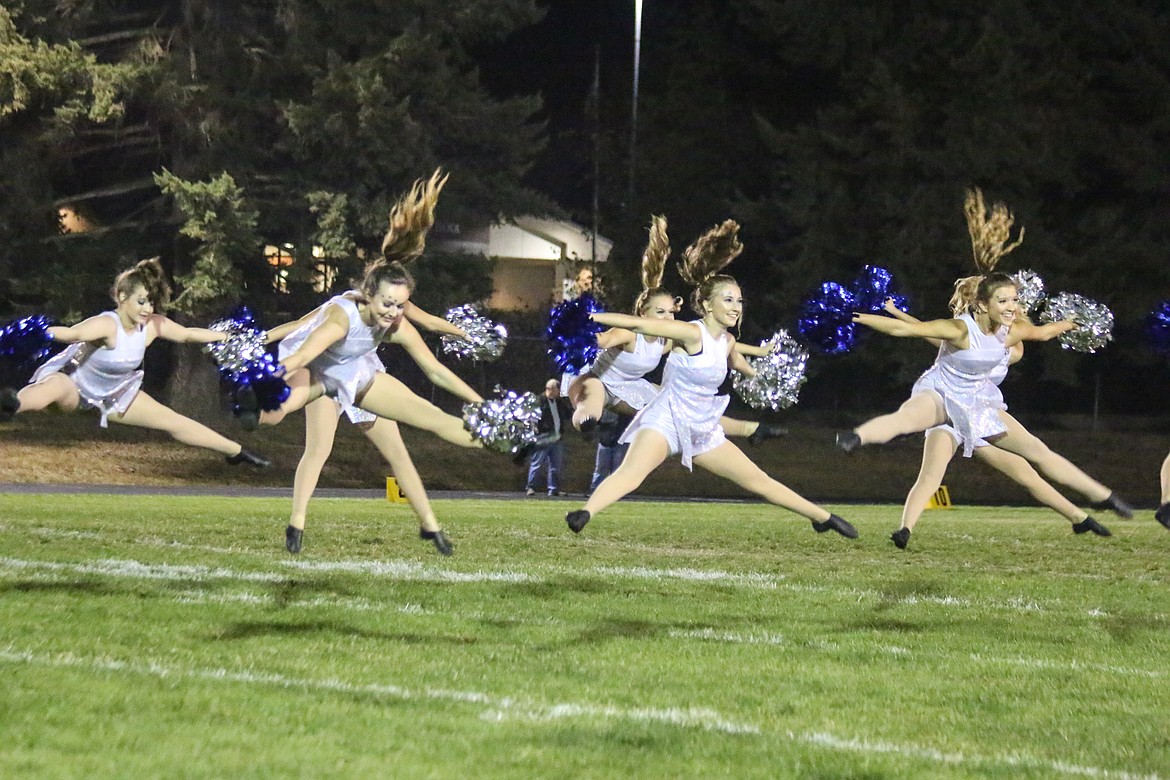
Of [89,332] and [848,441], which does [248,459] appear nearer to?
[89,332]

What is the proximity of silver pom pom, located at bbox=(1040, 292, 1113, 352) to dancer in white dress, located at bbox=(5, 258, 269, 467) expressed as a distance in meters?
5.30

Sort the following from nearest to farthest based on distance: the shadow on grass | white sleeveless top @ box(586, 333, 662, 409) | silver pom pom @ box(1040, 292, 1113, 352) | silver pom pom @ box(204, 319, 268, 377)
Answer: the shadow on grass → silver pom pom @ box(204, 319, 268, 377) → silver pom pom @ box(1040, 292, 1113, 352) → white sleeveless top @ box(586, 333, 662, 409)


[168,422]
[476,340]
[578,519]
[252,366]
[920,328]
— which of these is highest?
[920,328]

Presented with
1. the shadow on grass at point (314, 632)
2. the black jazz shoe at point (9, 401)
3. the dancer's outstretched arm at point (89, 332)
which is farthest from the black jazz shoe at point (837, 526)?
the black jazz shoe at point (9, 401)

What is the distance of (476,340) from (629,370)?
9.08 ft

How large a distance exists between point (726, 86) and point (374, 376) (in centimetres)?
2617

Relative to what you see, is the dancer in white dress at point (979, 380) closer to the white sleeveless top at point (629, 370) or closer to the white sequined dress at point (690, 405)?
the white sequined dress at point (690, 405)

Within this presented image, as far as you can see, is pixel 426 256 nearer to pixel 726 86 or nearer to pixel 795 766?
pixel 726 86

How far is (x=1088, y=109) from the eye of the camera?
29.2 m

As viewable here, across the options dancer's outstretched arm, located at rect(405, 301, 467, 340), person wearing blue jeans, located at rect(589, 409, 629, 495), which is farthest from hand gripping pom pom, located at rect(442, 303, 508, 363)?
person wearing blue jeans, located at rect(589, 409, 629, 495)

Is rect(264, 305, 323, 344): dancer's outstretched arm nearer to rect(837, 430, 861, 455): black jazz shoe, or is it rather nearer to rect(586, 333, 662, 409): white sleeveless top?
rect(837, 430, 861, 455): black jazz shoe

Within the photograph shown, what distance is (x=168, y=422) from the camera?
9422mm

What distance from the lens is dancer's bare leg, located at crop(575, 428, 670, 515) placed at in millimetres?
8398

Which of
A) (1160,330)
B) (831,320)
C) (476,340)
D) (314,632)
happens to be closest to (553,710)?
(314,632)
